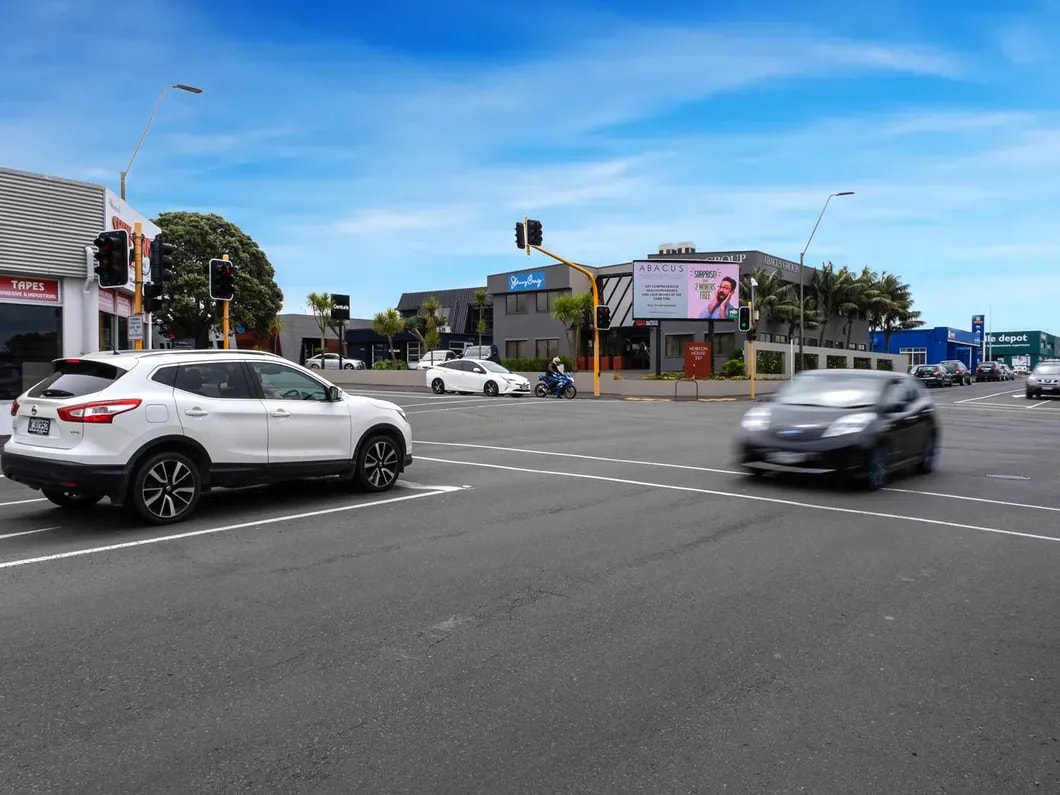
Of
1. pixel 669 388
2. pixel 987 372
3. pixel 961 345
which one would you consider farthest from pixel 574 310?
pixel 961 345

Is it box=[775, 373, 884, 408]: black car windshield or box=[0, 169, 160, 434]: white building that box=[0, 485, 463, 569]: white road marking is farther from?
box=[0, 169, 160, 434]: white building

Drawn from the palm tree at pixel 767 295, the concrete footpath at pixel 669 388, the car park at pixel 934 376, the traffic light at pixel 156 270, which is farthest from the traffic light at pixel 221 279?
the car park at pixel 934 376

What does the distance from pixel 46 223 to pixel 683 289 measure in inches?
1310

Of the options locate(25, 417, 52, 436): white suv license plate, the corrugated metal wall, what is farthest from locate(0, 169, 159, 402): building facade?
locate(25, 417, 52, 436): white suv license plate

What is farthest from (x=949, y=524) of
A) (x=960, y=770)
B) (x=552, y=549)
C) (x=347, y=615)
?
(x=347, y=615)

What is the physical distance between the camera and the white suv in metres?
7.79

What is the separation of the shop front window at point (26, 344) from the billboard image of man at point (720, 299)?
33856 mm

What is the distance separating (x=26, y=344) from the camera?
18.4m

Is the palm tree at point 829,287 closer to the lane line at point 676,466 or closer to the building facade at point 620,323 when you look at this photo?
the building facade at point 620,323

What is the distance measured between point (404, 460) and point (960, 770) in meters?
7.87

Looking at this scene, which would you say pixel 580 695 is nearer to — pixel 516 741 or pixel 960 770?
pixel 516 741

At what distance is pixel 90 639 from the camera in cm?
489

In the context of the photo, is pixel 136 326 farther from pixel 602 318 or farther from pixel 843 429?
pixel 602 318

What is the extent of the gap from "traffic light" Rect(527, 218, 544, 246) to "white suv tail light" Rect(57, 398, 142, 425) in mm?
21506
